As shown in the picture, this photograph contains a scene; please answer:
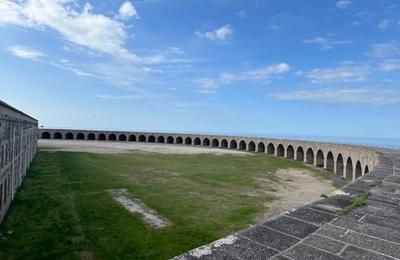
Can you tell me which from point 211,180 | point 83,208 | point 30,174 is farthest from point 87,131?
point 83,208

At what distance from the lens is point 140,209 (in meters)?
14.3

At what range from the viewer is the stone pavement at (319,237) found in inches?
147

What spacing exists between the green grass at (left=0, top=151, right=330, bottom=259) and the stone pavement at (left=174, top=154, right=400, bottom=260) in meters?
5.80

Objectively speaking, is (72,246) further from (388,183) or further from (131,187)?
(388,183)

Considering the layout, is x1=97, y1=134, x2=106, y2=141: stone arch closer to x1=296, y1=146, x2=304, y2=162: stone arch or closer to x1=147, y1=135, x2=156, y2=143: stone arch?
x1=147, y1=135, x2=156, y2=143: stone arch

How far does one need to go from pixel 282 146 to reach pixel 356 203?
44879 millimetres

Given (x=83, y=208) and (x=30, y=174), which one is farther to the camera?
(x=30, y=174)

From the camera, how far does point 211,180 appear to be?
882 inches

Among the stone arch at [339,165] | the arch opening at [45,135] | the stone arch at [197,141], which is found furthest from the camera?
the stone arch at [197,141]

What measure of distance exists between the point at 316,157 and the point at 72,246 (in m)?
35.2

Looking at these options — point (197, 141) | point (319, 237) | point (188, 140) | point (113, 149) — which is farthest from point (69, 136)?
point (319, 237)

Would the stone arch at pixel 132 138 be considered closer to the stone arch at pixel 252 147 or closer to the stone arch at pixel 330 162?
the stone arch at pixel 252 147

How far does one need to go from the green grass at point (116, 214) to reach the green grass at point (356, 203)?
582 cm

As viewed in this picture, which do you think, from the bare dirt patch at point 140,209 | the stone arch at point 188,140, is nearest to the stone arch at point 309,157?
the bare dirt patch at point 140,209
